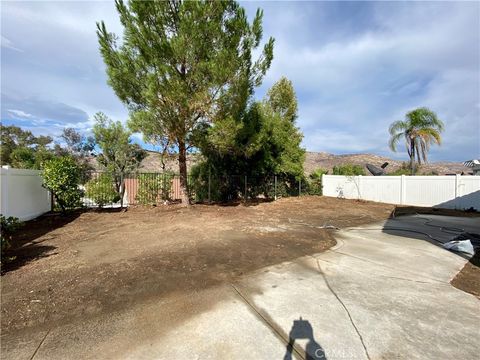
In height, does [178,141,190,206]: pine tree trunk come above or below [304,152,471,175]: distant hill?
below

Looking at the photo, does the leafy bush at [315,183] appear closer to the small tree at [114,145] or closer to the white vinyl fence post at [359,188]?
the white vinyl fence post at [359,188]

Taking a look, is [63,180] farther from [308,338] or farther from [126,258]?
[308,338]

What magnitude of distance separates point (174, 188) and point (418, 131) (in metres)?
14.5

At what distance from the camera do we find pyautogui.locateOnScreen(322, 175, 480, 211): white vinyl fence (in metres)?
11.4

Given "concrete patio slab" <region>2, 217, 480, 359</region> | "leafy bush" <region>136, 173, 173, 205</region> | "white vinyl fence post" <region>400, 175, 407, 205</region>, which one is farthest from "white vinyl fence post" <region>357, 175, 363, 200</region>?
"concrete patio slab" <region>2, 217, 480, 359</region>

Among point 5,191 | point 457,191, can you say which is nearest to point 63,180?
point 5,191

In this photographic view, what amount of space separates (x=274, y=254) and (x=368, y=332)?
7.87 feet

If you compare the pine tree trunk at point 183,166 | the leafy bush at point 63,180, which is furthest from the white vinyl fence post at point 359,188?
the leafy bush at point 63,180

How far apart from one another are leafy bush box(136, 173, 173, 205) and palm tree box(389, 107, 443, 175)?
1377 cm

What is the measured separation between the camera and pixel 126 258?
4371 millimetres

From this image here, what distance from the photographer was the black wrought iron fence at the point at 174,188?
10.9m

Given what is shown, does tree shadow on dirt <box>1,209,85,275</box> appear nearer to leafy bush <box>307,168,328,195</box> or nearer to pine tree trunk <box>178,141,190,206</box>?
pine tree trunk <box>178,141,190,206</box>

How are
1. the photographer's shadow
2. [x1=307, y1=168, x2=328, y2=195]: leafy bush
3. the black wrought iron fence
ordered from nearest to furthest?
1. the photographer's shadow
2. the black wrought iron fence
3. [x1=307, y1=168, x2=328, y2=195]: leafy bush

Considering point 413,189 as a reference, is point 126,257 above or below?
below
